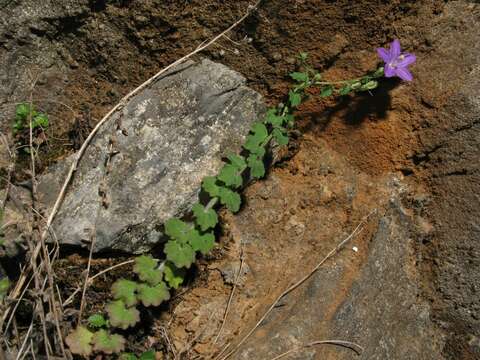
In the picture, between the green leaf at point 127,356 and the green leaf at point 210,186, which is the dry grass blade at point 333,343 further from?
the green leaf at point 210,186

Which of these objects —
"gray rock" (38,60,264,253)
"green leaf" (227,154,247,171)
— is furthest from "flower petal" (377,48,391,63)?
"green leaf" (227,154,247,171)

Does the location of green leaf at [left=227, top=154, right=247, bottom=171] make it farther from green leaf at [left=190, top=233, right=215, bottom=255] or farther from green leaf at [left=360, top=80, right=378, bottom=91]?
green leaf at [left=360, top=80, right=378, bottom=91]

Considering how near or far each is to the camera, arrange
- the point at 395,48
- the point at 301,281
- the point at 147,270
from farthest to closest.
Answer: the point at 301,281, the point at 147,270, the point at 395,48

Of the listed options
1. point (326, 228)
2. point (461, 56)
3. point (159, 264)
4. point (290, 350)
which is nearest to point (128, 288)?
point (159, 264)

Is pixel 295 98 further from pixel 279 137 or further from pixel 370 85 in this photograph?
pixel 370 85

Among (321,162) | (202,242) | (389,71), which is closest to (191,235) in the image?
(202,242)

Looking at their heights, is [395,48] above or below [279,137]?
above

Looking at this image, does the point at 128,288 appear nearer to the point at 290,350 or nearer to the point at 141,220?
the point at 141,220
